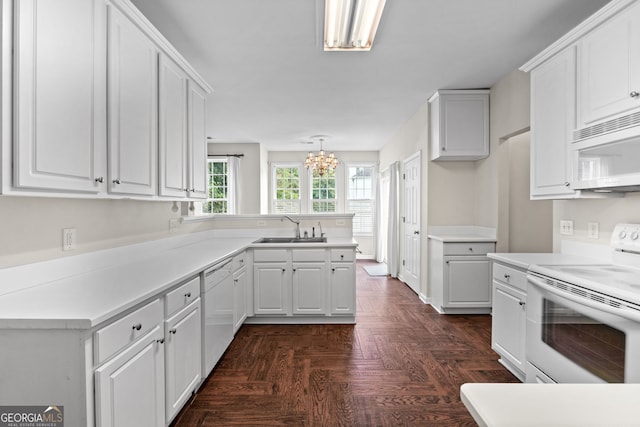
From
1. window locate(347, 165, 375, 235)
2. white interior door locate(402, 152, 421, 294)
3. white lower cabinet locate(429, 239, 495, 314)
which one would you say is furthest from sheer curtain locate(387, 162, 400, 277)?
white lower cabinet locate(429, 239, 495, 314)

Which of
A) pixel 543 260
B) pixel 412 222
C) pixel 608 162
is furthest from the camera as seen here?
pixel 412 222

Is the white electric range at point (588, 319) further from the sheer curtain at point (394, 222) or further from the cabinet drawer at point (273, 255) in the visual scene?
the sheer curtain at point (394, 222)

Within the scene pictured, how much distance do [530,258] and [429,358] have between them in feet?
3.76

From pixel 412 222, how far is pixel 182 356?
3.91 m

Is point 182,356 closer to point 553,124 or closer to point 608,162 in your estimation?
point 608,162

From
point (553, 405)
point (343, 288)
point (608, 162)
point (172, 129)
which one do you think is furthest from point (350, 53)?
point (553, 405)

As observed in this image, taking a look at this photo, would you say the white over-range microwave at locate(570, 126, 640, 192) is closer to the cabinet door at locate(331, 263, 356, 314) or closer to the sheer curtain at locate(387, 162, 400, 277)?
the cabinet door at locate(331, 263, 356, 314)

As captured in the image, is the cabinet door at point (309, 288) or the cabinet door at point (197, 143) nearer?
the cabinet door at point (197, 143)

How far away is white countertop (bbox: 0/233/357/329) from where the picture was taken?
3.71 feet

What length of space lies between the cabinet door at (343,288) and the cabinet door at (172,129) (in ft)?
5.80

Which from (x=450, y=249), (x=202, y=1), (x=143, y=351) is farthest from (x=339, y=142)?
(x=143, y=351)

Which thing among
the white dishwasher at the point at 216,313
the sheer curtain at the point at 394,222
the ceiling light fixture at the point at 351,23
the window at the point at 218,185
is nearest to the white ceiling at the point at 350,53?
the ceiling light fixture at the point at 351,23

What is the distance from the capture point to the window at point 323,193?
26.2 feet

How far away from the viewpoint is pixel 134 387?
1.40m
